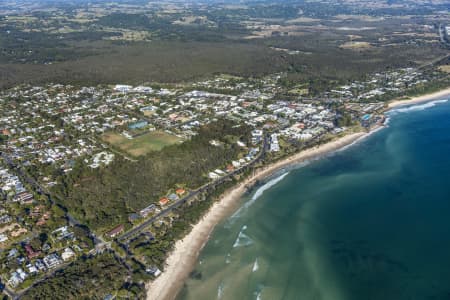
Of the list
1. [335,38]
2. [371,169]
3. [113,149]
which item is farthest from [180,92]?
[335,38]

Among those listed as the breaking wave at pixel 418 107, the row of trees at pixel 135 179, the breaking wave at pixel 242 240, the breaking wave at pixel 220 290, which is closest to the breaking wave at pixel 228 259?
the breaking wave at pixel 242 240

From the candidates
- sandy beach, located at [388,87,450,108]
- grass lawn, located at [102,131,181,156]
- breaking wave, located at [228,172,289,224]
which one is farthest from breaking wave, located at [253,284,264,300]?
sandy beach, located at [388,87,450,108]

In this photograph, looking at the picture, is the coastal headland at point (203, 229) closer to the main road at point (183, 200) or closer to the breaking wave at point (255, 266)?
the main road at point (183, 200)

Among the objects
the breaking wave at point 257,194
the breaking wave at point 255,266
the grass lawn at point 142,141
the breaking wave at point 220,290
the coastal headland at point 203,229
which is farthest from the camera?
the grass lawn at point 142,141

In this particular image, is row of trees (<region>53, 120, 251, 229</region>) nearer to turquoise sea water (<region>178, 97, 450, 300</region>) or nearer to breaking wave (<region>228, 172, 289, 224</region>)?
breaking wave (<region>228, 172, 289, 224</region>)

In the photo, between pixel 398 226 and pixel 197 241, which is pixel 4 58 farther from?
pixel 398 226

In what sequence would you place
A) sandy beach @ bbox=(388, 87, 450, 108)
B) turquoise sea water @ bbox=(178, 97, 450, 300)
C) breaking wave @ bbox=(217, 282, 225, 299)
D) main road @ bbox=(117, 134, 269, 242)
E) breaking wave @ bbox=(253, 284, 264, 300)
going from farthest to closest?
sandy beach @ bbox=(388, 87, 450, 108) < main road @ bbox=(117, 134, 269, 242) < turquoise sea water @ bbox=(178, 97, 450, 300) < breaking wave @ bbox=(217, 282, 225, 299) < breaking wave @ bbox=(253, 284, 264, 300)
